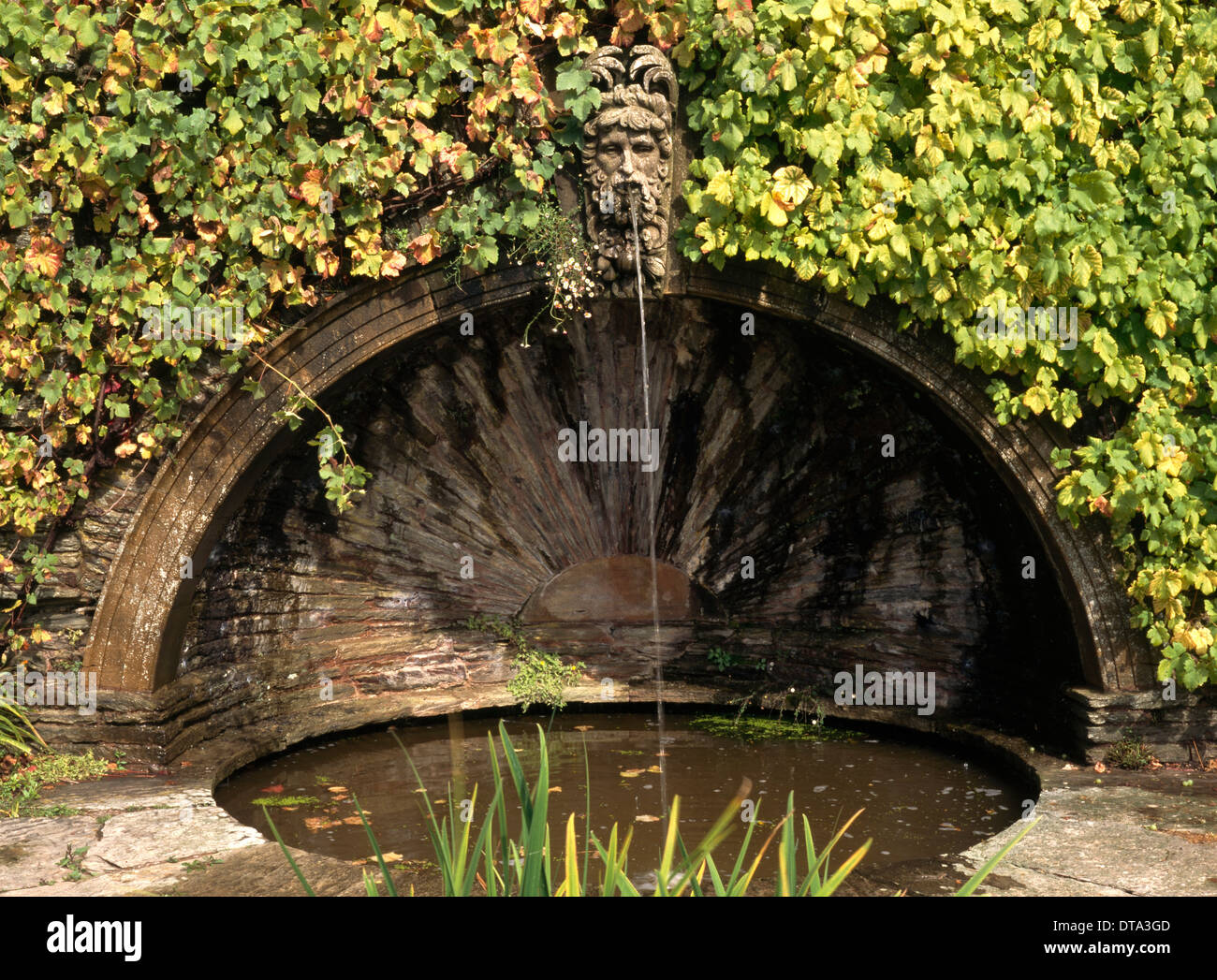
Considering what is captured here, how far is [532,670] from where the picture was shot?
6156 mm

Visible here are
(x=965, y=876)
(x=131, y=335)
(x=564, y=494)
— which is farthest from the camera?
(x=564, y=494)

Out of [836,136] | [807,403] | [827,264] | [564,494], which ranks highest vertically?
[836,136]

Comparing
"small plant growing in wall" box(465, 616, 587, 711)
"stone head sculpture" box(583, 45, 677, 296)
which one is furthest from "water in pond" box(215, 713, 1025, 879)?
"stone head sculpture" box(583, 45, 677, 296)

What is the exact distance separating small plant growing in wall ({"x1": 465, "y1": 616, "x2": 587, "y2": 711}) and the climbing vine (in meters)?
2.13

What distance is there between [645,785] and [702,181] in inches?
96.5

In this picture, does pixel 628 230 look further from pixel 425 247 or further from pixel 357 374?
pixel 357 374

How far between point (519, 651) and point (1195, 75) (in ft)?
13.2

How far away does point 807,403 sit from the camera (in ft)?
18.4

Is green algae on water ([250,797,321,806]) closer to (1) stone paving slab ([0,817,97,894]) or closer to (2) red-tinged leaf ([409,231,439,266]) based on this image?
(1) stone paving slab ([0,817,97,894])

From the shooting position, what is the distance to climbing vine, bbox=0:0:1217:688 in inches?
173

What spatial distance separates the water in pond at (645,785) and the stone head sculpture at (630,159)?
1.98m

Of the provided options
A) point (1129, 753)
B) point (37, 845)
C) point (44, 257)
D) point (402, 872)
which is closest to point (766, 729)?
point (1129, 753)
